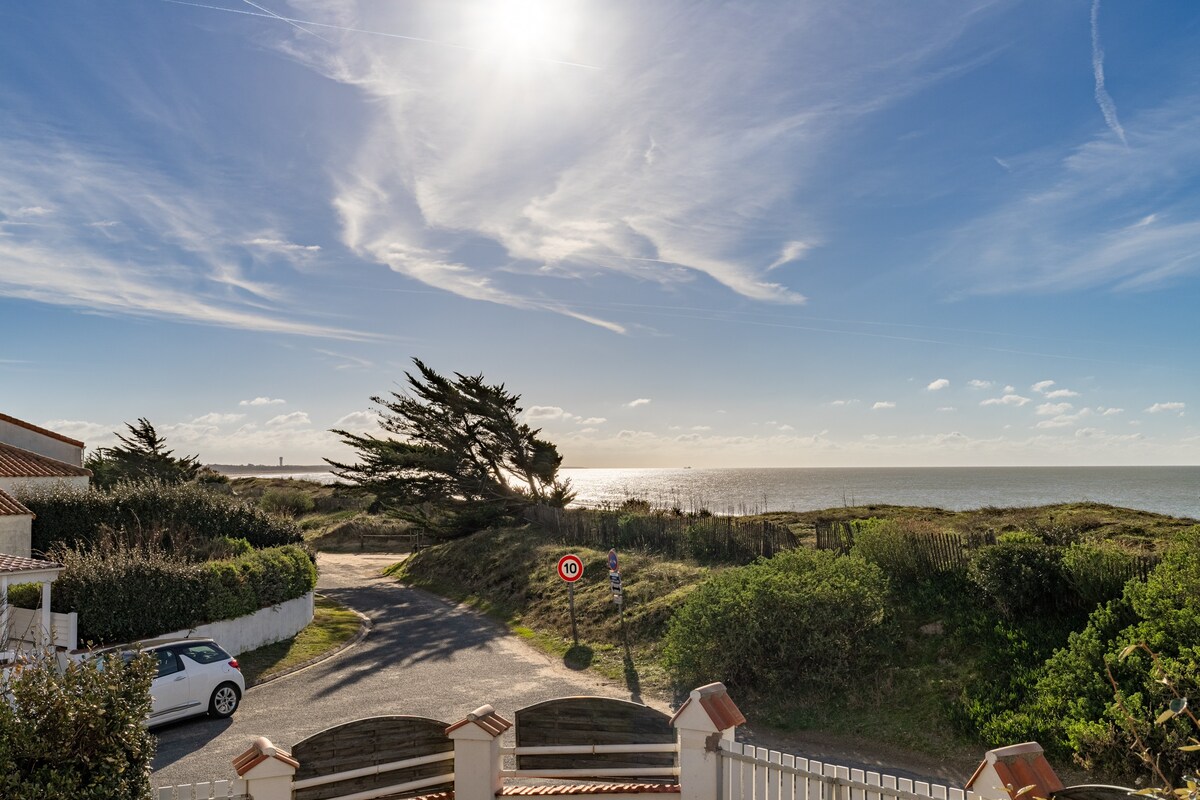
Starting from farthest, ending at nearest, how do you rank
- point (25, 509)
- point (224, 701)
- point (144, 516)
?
1. point (144, 516)
2. point (25, 509)
3. point (224, 701)

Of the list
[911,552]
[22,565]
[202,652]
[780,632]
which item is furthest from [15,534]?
[911,552]

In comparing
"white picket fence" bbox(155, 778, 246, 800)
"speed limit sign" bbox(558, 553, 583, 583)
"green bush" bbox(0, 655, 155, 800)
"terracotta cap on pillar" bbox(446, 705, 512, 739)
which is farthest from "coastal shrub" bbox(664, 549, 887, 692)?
"green bush" bbox(0, 655, 155, 800)

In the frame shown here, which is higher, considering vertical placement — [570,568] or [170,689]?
[570,568]

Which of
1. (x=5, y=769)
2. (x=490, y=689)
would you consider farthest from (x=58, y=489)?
(x=5, y=769)

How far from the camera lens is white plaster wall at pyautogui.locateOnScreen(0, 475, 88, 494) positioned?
86.6 feet

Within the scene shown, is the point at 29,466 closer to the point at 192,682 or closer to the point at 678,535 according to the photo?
the point at 192,682

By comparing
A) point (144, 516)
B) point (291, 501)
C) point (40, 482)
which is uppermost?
point (40, 482)

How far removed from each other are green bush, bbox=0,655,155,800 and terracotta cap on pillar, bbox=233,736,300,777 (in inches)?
30.2

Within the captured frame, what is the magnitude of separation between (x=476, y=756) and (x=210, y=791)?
2392 mm

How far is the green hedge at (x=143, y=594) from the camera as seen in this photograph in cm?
1622

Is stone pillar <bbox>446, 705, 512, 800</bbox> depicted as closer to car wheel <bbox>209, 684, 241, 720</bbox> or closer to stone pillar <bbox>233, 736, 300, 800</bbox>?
stone pillar <bbox>233, 736, 300, 800</bbox>

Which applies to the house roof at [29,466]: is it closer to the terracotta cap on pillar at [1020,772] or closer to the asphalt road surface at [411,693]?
the asphalt road surface at [411,693]

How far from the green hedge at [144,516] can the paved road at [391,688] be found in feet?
18.5

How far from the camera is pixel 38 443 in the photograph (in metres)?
32.6
